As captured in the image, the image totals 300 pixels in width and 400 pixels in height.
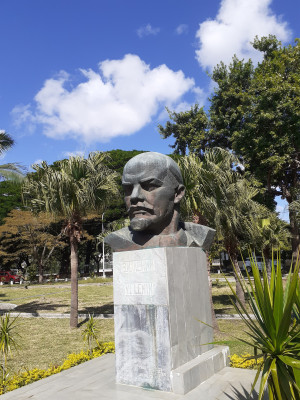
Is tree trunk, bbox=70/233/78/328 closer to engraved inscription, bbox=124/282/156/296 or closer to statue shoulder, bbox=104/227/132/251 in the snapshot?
statue shoulder, bbox=104/227/132/251

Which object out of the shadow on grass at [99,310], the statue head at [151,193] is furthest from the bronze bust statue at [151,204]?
the shadow on grass at [99,310]

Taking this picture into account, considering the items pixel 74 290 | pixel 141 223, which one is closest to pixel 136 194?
pixel 141 223

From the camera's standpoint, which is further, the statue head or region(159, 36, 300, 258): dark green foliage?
region(159, 36, 300, 258): dark green foliage

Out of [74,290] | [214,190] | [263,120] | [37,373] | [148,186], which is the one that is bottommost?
[37,373]

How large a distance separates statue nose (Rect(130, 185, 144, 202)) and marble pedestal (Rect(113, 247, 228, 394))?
2.51ft

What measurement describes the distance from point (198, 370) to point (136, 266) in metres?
1.66

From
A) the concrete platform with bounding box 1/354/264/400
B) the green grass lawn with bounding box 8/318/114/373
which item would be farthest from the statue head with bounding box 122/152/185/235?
the green grass lawn with bounding box 8/318/114/373

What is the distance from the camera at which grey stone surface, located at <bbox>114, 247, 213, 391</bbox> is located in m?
4.14

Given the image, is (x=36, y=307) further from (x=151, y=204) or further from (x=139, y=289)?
(x=151, y=204)

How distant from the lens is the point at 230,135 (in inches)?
821

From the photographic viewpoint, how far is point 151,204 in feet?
14.9

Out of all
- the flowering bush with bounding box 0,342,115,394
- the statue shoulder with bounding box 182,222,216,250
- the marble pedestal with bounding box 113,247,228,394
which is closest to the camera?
the marble pedestal with bounding box 113,247,228,394

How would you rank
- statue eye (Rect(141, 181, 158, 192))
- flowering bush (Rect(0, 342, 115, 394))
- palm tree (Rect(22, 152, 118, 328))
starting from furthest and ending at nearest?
palm tree (Rect(22, 152, 118, 328))
flowering bush (Rect(0, 342, 115, 394))
statue eye (Rect(141, 181, 158, 192))

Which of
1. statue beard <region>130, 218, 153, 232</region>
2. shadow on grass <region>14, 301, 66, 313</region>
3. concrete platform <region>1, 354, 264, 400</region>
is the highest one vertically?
statue beard <region>130, 218, 153, 232</region>
